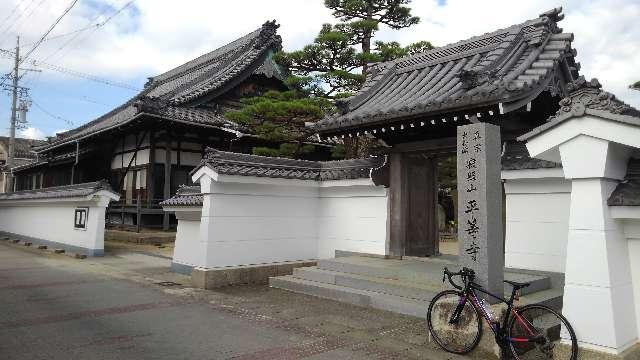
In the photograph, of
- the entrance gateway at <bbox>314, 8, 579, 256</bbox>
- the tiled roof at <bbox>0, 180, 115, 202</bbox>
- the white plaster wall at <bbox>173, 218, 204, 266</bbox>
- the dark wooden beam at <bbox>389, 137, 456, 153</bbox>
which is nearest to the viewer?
the entrance gateway at <bbox>314, 8, 579, 256</bbox>

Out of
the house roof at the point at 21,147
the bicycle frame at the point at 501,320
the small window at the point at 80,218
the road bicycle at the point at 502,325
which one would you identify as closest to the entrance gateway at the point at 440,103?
the bicycle frame at the point at 501,320

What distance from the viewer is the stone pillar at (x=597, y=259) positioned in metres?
4.70

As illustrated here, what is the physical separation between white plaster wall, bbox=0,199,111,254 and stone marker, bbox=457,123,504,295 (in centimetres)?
1360

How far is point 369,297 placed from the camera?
8.19 meters

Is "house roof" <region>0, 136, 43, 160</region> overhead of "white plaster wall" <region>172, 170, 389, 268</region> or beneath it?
overhead

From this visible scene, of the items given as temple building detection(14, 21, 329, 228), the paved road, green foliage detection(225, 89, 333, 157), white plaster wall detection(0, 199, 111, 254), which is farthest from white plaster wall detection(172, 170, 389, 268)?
temple building detection(14, 21, 329, 228)

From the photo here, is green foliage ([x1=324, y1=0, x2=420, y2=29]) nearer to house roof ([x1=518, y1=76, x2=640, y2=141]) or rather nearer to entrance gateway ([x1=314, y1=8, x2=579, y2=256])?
entrance gateway ([x1=314, y1=8, x2=579, y2=256])

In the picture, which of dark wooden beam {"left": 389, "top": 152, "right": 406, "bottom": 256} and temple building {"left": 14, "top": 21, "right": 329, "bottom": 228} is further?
temple building {"left": 14, "top": 21, "right": 329, "bottom": 228}

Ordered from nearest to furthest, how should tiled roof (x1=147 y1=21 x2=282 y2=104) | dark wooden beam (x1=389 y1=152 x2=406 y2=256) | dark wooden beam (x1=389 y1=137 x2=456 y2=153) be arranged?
dark wooden beam (x1=389 y1=137 x2=456 y2=153)
dark wooden beam (x1=389 y1=152 x2=406 y2=256)
tiled roof (x1=147 y1=21 x2=282 y2=104)

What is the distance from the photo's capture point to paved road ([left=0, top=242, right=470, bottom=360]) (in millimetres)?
5637

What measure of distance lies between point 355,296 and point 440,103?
3.92 m

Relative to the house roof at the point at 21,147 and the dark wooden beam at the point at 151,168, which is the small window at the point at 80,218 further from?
the house roof at the point at 21,147

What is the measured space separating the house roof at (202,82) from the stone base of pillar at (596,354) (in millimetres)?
16672

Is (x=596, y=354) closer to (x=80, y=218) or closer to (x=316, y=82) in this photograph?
(x=316, y=82)
